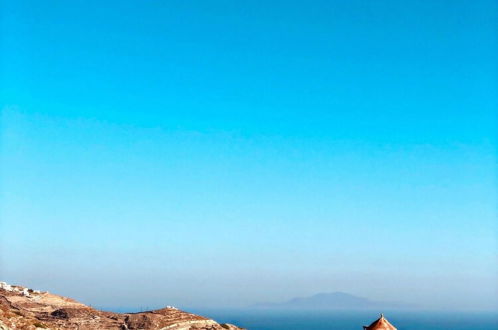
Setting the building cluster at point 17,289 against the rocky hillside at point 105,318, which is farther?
the building cluster at point 17,289

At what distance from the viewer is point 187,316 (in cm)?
8000

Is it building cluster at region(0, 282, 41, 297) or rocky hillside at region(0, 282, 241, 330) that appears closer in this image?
rocky hillside at region(0, 282, 241, 330)

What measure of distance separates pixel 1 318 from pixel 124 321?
2153 centimetres

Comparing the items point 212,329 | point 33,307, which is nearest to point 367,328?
point 212,329

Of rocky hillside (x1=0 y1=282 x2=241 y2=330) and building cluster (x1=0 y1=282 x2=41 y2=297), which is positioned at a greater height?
building cluster (x1=0 y1=282 x2=41 y2=297)

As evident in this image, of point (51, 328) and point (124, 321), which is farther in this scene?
point (124, 321)

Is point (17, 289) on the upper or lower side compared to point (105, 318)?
upper

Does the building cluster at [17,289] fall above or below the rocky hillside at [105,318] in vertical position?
above

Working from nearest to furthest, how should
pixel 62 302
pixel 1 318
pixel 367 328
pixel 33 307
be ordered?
pixel 1 318 < pixel 367 328 < pixel 33 307 < pixel 62 302

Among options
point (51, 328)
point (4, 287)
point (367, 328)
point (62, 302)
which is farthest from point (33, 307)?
point (367, 328)

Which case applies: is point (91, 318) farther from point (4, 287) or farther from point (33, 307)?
point (4, 287)

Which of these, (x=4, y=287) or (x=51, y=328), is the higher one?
(x=4, y=287)

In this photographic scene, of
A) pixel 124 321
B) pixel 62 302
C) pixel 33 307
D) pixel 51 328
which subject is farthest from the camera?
pixel 62 302

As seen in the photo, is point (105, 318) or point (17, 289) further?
point (17, 289)
